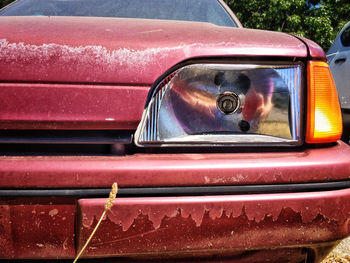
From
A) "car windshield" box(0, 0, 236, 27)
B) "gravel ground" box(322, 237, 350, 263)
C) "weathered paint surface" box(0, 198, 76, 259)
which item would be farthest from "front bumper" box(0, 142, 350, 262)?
"car windshield" box(0, 0, 236, 27)

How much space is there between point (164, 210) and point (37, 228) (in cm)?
38

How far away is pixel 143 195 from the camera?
0.91 meters

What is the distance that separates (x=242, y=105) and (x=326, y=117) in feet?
0.98

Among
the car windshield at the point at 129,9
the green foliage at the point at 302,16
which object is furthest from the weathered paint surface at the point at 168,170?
the green foliage at the point at 302,16

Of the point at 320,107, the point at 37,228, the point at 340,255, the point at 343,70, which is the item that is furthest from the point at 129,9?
the point at 343,70

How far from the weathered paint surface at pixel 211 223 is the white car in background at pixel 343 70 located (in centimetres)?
328

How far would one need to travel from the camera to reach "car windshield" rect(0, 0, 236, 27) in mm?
1877

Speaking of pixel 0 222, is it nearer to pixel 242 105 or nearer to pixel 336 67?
pixel 242 105

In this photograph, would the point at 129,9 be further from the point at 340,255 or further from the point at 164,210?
the point at 340,255

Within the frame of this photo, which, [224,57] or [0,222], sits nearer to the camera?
[0,222]

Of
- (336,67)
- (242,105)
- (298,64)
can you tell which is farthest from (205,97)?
(336,67)

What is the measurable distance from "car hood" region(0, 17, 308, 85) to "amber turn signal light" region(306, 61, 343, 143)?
90mm

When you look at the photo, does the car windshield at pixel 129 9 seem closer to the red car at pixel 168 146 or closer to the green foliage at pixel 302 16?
the red car at pixel 168 146

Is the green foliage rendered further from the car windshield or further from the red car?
the red car
